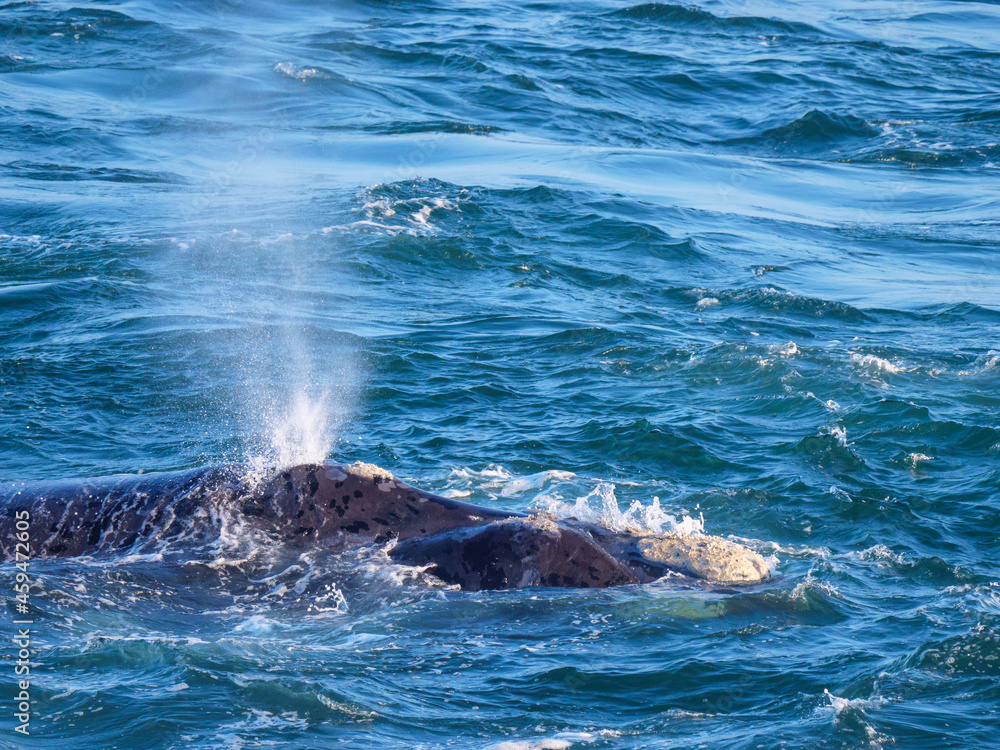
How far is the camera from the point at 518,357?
49.7 feet

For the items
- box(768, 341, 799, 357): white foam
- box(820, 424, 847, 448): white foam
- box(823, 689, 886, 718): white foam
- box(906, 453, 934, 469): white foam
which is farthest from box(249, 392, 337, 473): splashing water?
box(768, 341, 799, 357): white foam

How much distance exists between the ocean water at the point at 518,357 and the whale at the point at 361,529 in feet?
0.66

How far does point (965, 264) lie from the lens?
779 inches

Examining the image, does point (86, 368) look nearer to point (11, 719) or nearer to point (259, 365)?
point (259, 365)

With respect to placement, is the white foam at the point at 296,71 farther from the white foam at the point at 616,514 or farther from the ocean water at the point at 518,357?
the white foam at the point at 616,514

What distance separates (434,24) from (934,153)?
58.0 feet

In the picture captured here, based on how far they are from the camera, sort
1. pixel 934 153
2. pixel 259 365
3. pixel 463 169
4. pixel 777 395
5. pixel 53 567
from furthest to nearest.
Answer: pixel 934 153 < pixel 463 169 < pixel 259 365 < pixel 777 395 < pixel 53 567

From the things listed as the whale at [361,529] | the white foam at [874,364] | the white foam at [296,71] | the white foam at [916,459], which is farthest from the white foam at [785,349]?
the white foam at [296,71]

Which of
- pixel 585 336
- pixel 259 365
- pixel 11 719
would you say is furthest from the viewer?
pixel 585 336

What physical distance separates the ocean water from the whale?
20 centimetres

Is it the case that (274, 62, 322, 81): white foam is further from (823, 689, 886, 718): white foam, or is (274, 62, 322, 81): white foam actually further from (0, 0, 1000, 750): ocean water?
(823, 689, 886, 718): white foam

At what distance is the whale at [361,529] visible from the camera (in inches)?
322


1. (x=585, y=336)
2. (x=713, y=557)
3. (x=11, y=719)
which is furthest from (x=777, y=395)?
(x=11, y=719)

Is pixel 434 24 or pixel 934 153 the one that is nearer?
pixel 934 153
